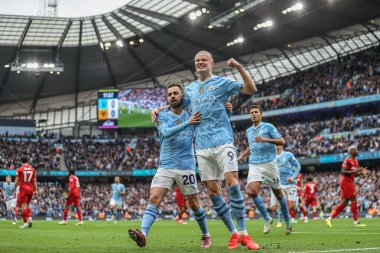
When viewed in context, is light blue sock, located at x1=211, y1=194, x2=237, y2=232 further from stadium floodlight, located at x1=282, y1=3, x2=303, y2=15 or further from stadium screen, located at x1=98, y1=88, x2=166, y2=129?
stadium screen, located at x1=98, y1=88, x2=166, y2=129

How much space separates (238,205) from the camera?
8.12 m

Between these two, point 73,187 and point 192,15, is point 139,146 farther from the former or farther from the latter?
point 73,187

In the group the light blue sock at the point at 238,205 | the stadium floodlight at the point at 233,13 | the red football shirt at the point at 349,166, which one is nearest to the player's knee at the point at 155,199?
the light blue sock at the point at 238,205

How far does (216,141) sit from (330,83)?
48652 mm

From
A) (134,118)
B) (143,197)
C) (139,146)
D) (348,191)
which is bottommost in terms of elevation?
(143,197)

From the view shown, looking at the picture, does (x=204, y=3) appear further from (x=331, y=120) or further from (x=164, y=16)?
(x=331, y=120)

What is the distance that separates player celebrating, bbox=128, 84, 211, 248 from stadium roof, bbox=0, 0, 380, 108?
30953 mm

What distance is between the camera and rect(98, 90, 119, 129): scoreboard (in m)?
54.2

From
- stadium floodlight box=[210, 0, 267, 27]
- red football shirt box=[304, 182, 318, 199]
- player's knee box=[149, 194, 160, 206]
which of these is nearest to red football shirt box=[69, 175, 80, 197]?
red football shirt box=[304, 182, 318, 199]

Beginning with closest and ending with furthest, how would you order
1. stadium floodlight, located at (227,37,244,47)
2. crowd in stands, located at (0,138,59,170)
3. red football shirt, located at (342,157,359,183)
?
red football shirt, located at (342,157,359,183), stadium floodlight, located at (227,37,244,47), crowd in stands, located at (0,138,59,170)

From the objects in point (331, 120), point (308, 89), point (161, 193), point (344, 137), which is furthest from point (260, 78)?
point (161, 193)

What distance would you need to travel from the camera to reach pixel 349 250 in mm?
7305

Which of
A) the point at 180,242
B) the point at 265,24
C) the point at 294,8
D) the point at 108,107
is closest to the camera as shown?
the point at 180,242

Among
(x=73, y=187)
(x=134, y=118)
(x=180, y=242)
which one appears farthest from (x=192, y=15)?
(x=180, y=242)
